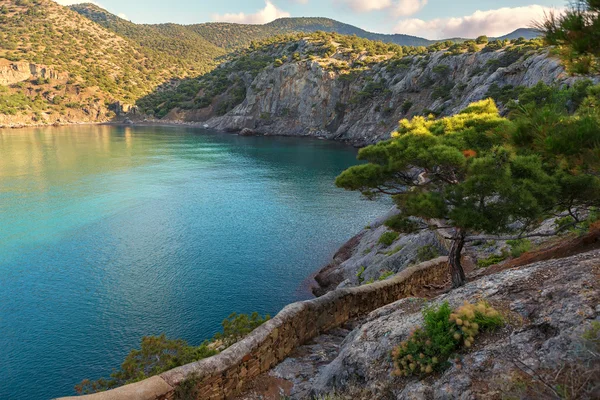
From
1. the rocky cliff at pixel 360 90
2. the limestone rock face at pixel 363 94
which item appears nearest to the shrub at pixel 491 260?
the limestone rock face at pixel 363 94

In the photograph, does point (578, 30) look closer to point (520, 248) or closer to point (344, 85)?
point (520, 248)

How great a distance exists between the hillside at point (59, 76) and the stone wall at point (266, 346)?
157819 millimetres

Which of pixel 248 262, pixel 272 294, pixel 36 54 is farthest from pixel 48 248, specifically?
pixel 36 54

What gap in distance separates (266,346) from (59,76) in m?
189

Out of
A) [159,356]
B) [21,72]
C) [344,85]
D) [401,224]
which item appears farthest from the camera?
[21,72]

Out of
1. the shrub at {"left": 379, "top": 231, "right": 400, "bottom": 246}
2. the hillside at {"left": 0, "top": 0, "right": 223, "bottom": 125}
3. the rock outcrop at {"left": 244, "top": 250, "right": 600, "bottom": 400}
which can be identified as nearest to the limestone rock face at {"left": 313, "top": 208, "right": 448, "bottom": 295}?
the shrub at {"left": 379, "top": 231, "right": 400, "bottom": 246}

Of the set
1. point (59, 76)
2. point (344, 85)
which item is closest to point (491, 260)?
point (344, 85)

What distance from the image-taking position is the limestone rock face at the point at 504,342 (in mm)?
6266

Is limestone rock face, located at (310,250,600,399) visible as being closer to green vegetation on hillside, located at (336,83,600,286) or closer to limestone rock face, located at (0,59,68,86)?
green vegetation on hillside, located at (336,83,600,286)

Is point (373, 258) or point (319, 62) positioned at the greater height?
point (319, 62)

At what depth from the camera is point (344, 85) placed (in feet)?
386

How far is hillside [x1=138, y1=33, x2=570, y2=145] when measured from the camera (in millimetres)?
74688

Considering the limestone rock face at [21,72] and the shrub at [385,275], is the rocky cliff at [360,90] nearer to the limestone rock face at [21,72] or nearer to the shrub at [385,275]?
the shrub at [385,275]

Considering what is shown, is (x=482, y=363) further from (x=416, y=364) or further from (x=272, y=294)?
(x=272, y=294)
